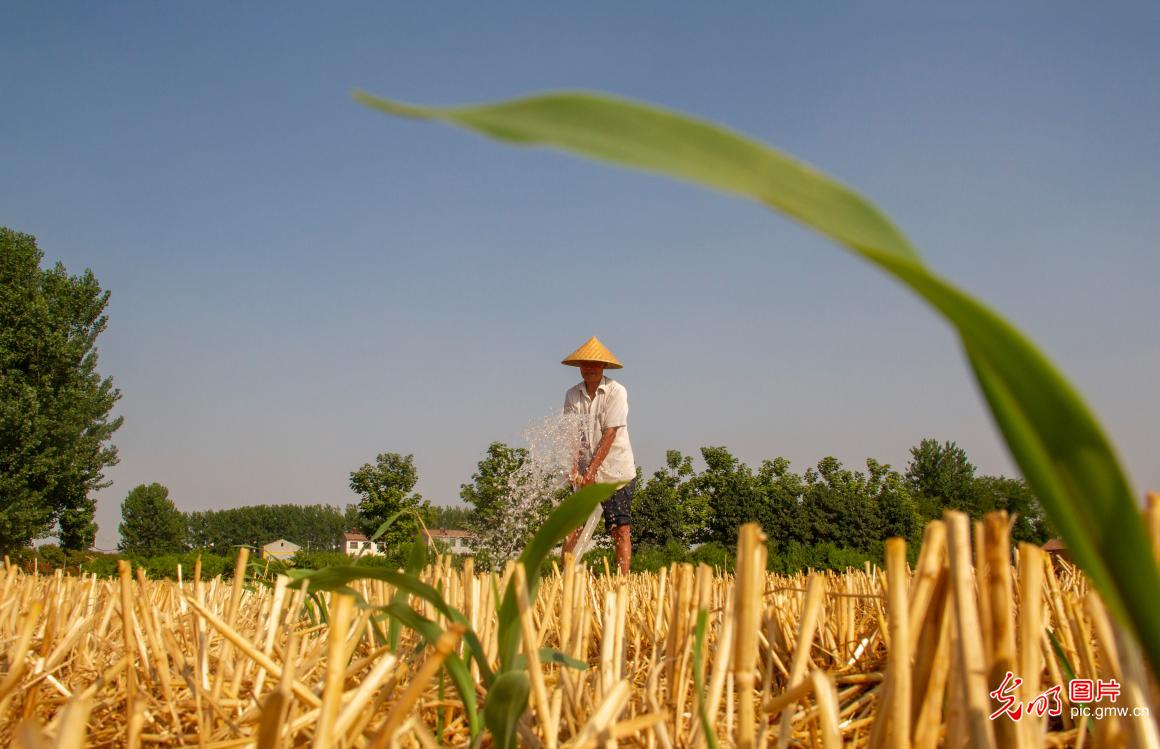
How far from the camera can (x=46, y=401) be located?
21344mm

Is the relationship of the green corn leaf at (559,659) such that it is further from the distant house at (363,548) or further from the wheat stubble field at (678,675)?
the distant house at (363,548)

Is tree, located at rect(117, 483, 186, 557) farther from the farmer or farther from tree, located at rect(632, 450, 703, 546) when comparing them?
the farmer

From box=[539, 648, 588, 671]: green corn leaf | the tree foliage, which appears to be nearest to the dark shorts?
box=[539, 648, 588, 671]: green corn leaf

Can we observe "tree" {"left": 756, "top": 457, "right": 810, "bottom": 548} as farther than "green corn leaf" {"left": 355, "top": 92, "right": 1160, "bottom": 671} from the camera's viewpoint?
Yes

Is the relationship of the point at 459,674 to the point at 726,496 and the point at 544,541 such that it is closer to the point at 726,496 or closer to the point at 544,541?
the point at 544,541

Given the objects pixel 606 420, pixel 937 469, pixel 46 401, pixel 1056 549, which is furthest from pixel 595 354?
pixel 937 469

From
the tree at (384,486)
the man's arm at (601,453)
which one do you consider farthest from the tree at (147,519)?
the man's arm at (601,453)

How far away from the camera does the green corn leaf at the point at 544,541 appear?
2.64 ft

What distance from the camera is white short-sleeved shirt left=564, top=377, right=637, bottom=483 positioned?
566 cm

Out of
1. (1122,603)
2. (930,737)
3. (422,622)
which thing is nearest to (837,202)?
(1122,603)

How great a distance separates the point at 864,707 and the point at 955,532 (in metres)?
0.72

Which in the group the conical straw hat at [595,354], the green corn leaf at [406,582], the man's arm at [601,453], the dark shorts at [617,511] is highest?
the conical straw hat at [595,354]

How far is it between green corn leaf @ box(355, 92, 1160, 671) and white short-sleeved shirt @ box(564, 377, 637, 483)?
17.3ft

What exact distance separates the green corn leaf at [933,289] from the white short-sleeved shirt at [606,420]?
208 inches
